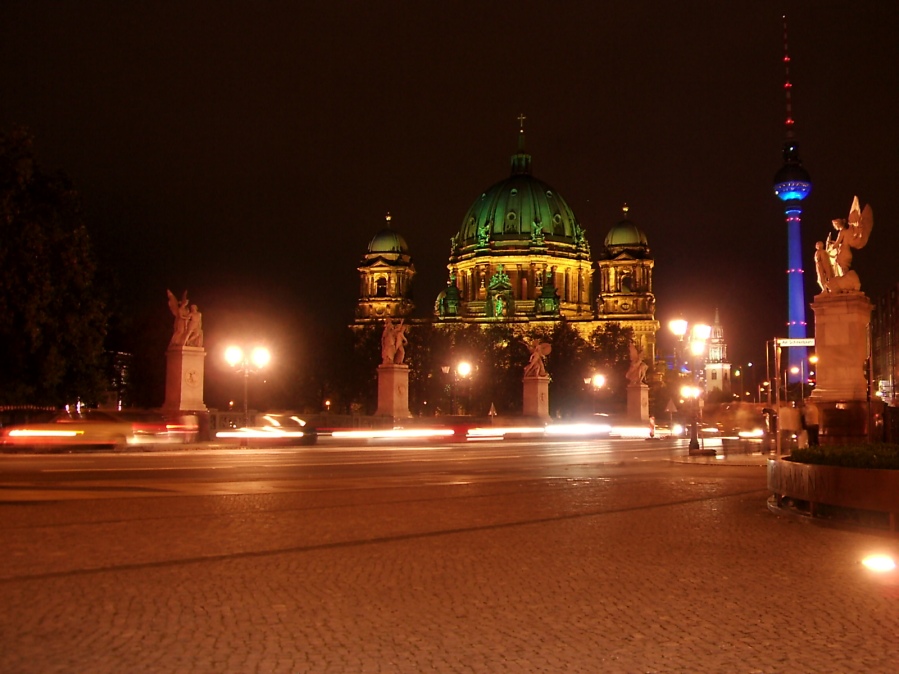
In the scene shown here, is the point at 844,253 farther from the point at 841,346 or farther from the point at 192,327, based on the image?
the point at 192,327

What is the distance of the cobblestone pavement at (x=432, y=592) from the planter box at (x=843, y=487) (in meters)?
0.58


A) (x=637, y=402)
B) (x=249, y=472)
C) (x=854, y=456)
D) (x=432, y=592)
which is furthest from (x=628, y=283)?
(x=432, y=592)

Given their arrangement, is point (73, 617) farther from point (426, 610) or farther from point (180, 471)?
point (180, 471)

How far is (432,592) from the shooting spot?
30.7 feet

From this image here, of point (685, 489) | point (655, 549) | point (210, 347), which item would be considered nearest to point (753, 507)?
point (685, 489)

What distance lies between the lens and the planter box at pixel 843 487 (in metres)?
13.8

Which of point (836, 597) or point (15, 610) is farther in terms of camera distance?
point (836, 597)

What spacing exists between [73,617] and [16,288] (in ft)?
121

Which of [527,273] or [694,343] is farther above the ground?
[527,273]

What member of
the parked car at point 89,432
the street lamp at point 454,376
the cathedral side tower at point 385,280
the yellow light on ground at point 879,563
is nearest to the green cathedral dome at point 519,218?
the cathedral side tower at point 385,280

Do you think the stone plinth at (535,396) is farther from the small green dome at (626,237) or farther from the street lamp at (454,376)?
the small green dome at (626,237)

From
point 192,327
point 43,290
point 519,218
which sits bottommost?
point 192,327

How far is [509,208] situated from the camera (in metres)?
169

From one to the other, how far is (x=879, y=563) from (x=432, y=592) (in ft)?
15.6
